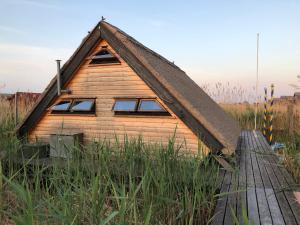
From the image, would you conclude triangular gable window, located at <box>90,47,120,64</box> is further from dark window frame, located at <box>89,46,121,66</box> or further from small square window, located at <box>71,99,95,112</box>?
small square window, located at <box>71,99,95,112</box>

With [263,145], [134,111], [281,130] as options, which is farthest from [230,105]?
[134,111]

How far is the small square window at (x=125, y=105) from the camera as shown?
26.7 feet

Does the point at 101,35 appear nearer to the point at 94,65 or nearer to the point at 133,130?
the point at 94,65

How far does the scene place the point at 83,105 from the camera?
8945mm

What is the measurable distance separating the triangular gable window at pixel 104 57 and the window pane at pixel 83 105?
1.28 metres

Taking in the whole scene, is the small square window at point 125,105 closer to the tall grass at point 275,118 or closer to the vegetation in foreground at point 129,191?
the vegetation in foreground at point 129,191

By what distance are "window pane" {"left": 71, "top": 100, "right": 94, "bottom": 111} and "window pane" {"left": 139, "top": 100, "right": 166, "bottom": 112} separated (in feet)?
5.72

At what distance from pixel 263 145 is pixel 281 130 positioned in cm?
427

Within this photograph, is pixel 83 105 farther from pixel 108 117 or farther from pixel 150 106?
pixel 150 106

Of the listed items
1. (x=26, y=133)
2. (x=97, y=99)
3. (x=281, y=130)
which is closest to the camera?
(x=97, y=99)

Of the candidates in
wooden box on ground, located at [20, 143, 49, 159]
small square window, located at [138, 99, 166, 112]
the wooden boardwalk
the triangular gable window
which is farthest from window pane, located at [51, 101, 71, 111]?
the wooden boardwalk

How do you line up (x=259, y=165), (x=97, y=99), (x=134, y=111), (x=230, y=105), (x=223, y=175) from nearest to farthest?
(x=223, y=175), (x=259, y=165), (x=134, y=111), (x=97, y=99), (x=230, y=105)

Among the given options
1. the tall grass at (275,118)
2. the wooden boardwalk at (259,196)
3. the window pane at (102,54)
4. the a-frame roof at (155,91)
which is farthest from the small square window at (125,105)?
the tall grass at (275,118)

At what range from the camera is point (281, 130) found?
12781 millimetres
